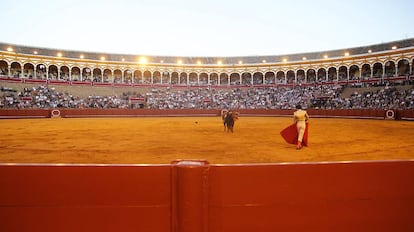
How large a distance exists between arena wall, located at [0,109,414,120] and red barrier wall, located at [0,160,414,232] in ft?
94.9

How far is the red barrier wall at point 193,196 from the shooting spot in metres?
2.13

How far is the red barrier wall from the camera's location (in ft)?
7.00

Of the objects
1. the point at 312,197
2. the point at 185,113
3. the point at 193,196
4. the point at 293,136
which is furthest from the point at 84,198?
the point at 185,113

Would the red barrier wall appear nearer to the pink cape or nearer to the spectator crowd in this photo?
the pink cape

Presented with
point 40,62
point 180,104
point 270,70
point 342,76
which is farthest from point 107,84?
point 342,76

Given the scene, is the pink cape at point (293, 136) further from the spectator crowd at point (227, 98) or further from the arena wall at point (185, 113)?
the spectator crowd at point (227, 98)

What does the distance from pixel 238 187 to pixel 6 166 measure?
5.69 ft

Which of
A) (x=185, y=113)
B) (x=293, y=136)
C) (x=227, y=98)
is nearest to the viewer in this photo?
(x=293, y=136)

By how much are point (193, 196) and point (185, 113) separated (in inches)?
1550

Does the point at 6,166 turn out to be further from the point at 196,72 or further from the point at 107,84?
the point at 196,72

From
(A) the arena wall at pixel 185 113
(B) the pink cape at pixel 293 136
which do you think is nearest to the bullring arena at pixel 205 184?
(B) the pink cape at pixel 293 136

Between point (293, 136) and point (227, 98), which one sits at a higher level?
point (227, 98)

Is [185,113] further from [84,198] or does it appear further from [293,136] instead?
[84,198]

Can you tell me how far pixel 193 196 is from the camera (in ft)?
6.93
